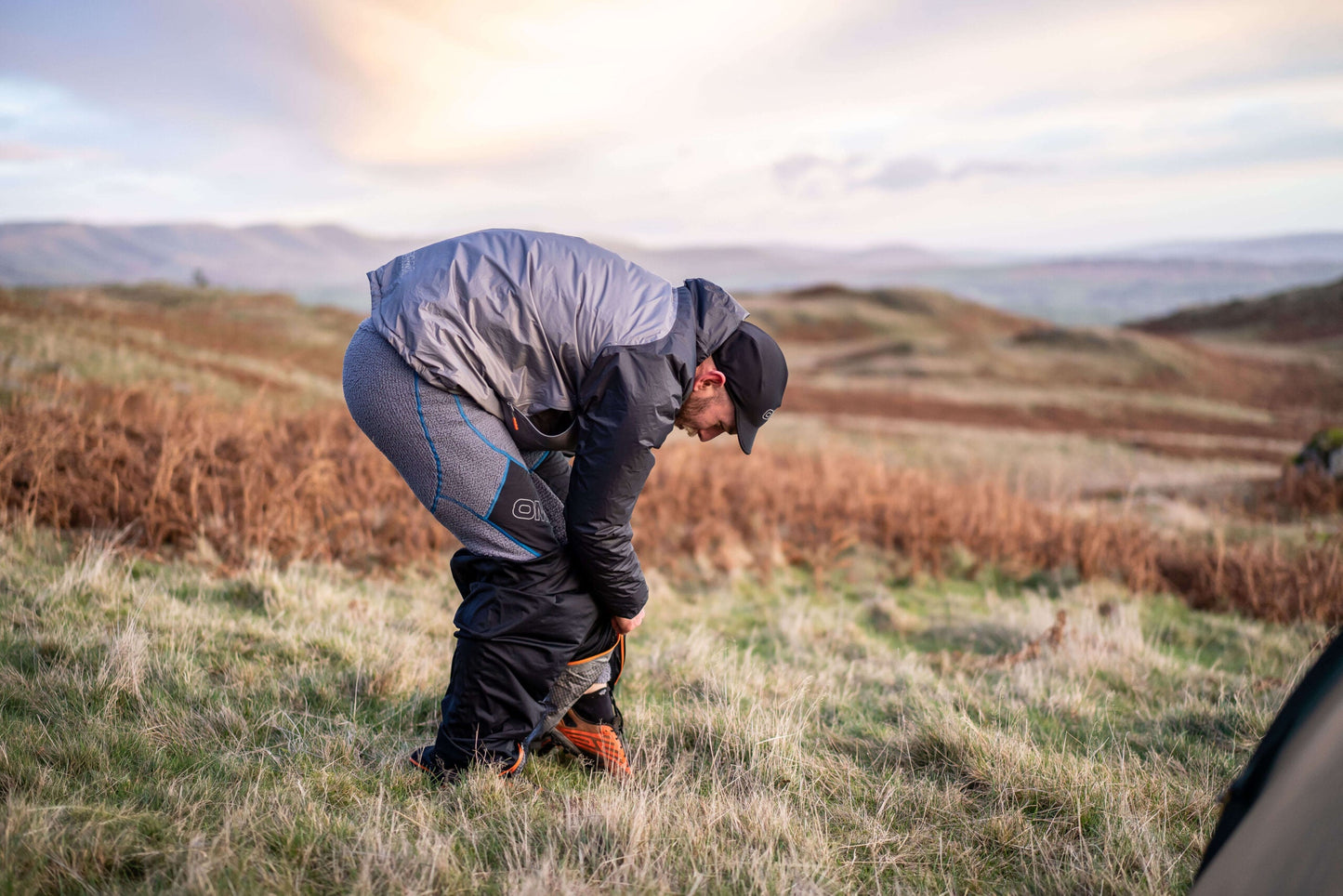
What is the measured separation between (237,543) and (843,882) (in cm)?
458

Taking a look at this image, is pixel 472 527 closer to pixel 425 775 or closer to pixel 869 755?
pixel 425 775

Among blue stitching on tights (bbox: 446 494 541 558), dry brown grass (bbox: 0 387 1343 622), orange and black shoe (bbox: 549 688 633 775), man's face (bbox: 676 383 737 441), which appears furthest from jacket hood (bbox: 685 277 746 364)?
dry brown grass (bbox: 0 387 1343 622)

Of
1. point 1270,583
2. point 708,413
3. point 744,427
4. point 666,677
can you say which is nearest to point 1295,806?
point 744,427

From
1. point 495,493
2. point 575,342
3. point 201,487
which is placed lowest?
point 201,487

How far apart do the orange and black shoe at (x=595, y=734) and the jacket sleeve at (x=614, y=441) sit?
0.74 m

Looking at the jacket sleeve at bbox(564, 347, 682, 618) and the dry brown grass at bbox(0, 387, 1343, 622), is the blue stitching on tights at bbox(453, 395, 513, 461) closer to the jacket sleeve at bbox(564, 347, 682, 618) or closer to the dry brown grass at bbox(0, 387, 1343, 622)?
the jacket sleeve at bbox(564, 347, 682, 618)

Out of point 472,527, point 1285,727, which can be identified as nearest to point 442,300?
point 472,527

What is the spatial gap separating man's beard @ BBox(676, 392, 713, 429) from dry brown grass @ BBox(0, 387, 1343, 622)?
12.0 feet

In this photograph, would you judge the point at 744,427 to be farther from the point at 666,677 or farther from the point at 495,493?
the point at 666,677

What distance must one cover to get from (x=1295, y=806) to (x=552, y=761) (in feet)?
7.50

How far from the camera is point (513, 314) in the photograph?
97.6 inches

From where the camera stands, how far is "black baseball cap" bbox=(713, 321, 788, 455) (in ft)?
8.54

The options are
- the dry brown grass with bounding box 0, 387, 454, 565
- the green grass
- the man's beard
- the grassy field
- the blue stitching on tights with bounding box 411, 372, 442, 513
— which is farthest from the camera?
the dry brown grass with bounding box 0, 387, 454, 565

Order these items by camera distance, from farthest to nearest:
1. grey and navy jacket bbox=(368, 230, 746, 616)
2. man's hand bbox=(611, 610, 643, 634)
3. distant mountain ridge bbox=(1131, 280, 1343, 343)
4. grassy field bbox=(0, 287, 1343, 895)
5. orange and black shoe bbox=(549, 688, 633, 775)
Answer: distant mountain ridge bbox=(1131, 280, 1343, 343)
orange and black shoe bbox=(549, 688, 633, 775)
man's hand bbox=(611, 610, 643, 634)
grey and navy jacket bbox=(368, 230, 746, 616)
grassy field bbox=(0, 287, 1343, 895)
